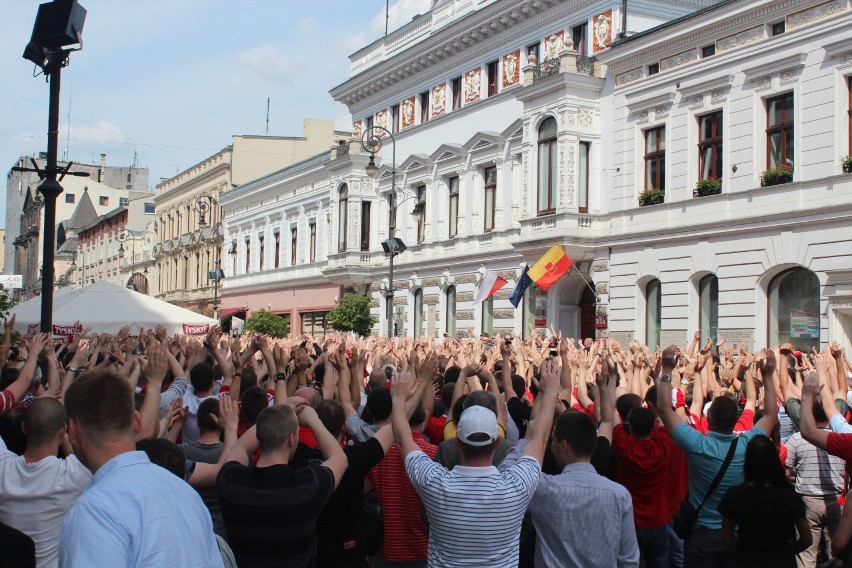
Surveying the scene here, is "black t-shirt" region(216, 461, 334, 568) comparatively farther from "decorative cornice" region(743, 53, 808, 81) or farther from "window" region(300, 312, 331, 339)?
"window" region(300, 312, 331, 339)

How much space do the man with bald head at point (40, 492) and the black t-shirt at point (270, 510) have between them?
747 millimetres

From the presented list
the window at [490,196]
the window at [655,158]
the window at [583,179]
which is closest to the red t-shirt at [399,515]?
the window at [655,158]

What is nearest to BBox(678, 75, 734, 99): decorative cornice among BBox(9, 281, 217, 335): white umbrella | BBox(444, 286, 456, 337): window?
BBox(444, 286, 456, 337): window

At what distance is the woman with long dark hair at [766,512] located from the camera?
5.32 meters

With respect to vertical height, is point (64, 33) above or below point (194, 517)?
above

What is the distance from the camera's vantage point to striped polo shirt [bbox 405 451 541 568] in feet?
14.6

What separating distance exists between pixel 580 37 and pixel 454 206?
342 inches

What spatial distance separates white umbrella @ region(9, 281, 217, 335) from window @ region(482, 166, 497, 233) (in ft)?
51.6

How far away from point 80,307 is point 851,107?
16286 millimetres

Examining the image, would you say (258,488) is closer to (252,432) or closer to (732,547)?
(252,432)

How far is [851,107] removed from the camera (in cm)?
2103

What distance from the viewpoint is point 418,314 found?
3769 centimetres

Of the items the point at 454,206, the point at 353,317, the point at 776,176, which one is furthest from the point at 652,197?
the point at 353,317

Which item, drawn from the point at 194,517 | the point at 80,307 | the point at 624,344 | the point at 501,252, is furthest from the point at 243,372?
the point at 501,252
